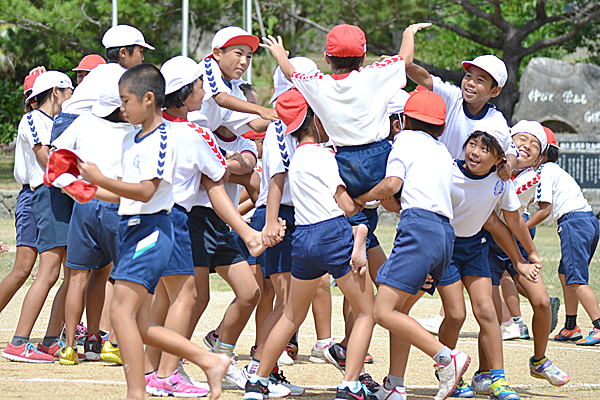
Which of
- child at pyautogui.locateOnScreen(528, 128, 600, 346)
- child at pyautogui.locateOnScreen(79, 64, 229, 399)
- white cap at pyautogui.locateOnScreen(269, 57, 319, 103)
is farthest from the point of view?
child at pyautogui.locateOnScreen(528, 128, 600, 346)

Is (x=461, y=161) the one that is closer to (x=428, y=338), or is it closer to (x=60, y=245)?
(x=428, y=338)

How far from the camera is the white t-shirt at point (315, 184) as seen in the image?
4117 millimetres

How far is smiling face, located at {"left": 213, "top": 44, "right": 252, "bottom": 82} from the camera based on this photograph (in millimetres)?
5105

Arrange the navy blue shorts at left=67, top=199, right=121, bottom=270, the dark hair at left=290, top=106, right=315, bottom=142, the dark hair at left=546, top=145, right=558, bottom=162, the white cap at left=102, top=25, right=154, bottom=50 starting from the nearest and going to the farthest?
the dark hair at left=290, top=106, right=315, bottom=142 → the navy blue shorts at left=67, top=199, right=121, bottom=270 → the white cap at left=102, top=25, right=154, bottom=50 → the dark hair at left=546, top=145, right=558, bottom=162

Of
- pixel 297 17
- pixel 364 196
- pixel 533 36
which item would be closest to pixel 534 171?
pixel 364 196

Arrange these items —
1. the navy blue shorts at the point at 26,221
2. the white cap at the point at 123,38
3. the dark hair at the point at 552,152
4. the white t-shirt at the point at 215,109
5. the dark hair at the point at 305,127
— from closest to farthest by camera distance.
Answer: the dark hair at the point at 305,127
the white t-shirt at the point at 215,109
the white cap at the point at 123,38
the navy blue shorts at the point at 26,221
the dark hair at the point at 552,152

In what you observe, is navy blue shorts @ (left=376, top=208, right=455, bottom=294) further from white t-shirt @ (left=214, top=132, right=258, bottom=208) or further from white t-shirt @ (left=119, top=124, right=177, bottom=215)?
white t-shirt @ (left=214, top=132, right=258, bottom=208)

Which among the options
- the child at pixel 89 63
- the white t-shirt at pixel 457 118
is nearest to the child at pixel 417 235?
the white t-shirt at pixel 457 118

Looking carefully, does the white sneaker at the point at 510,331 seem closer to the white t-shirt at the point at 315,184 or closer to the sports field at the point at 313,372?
the sports field at the point at 313,372

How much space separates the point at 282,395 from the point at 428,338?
954mm

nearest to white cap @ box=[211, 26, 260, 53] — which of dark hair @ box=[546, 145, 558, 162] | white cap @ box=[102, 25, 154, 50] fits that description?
white cap @ box=[102, 25, 154, 50]

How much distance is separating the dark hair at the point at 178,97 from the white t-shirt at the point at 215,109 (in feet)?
1.49

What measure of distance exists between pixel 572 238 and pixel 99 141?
4219mm

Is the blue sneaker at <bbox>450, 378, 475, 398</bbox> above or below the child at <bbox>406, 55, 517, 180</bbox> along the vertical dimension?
below
